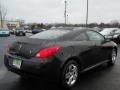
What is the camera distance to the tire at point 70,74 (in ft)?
13.9

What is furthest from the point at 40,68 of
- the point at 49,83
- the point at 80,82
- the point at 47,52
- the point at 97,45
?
the point at 97,45

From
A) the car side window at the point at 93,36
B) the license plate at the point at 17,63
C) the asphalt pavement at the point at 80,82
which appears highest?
the car side window at the point at 93,36

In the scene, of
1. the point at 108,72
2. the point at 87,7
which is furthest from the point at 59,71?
the point at 87,7

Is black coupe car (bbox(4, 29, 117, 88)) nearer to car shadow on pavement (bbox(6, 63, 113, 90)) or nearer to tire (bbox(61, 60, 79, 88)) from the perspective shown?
tire (bbox(61, 60, 79, 88))

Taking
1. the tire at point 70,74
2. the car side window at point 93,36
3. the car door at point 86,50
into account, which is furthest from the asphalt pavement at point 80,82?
the car side window at point 93,36

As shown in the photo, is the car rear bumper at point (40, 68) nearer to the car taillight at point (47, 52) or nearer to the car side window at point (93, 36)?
the car taillight at point (47, 52)

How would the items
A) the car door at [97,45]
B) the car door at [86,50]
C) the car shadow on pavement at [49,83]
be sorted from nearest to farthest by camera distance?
the car shadow on pavement at [49,83]
the car door at [86,50]
the car door at [97,45]

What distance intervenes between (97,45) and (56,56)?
1.88 m

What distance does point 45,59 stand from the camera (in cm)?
392

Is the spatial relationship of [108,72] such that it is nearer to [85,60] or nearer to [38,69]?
[85,60]

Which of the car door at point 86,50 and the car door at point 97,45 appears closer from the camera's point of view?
the car door at point 86,50

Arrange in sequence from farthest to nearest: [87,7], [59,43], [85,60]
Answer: [87,7] → [85,60] → [59,43]

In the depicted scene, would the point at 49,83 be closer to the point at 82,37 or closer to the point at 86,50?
the point at 86,50

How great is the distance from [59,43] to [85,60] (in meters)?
1.04
